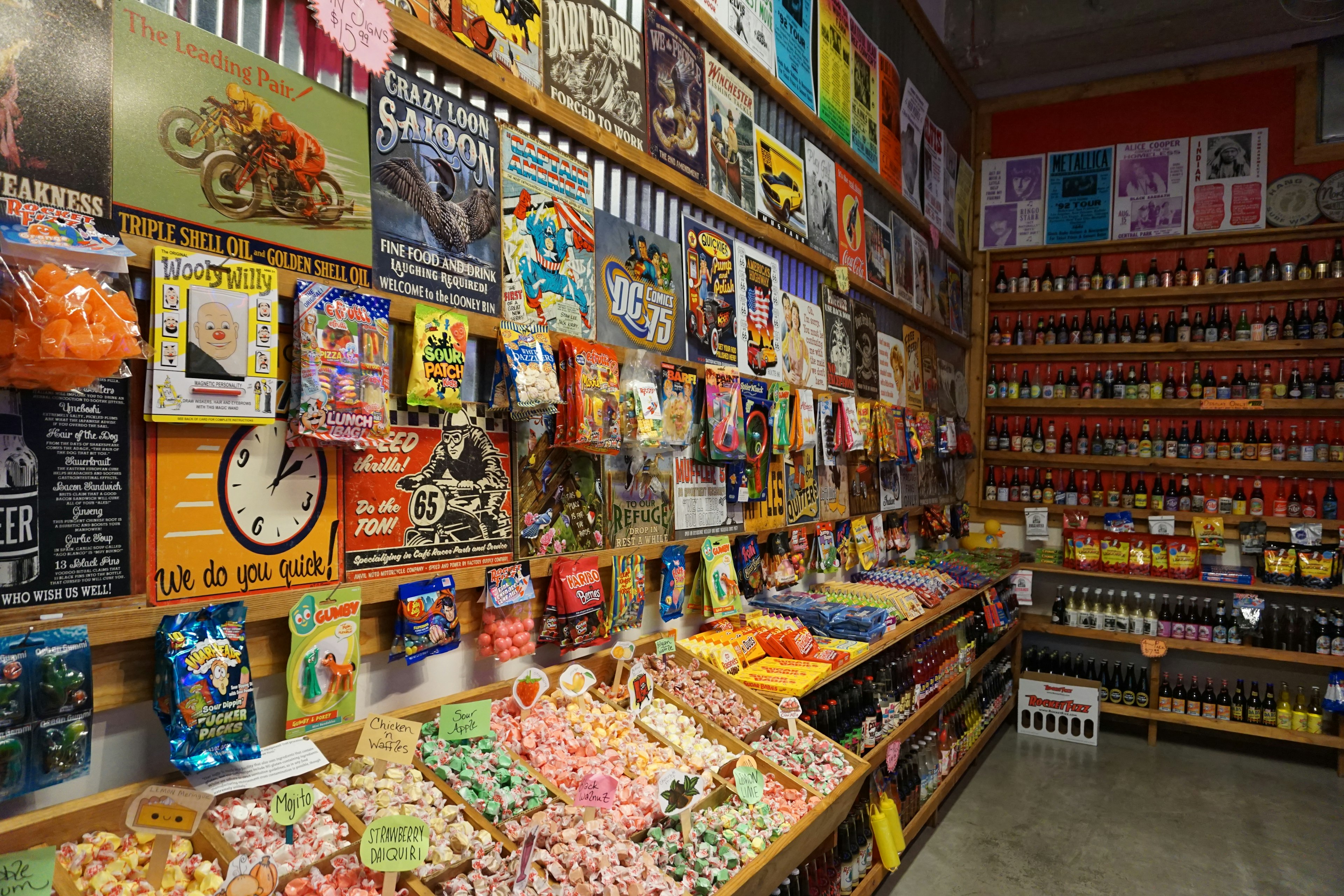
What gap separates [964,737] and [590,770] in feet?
11.7

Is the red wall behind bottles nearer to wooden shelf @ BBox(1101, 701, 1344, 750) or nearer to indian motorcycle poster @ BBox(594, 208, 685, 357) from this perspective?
wooden shelf @ BBox(1101, 701, 1344, 750)

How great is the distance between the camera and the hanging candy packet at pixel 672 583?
2818 mm

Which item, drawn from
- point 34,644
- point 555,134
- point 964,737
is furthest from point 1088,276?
point 34,644

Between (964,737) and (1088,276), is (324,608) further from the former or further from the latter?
(1088,276)

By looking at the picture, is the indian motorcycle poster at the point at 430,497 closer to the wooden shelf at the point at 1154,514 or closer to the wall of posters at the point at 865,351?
the wall of posters at the point at 865,351

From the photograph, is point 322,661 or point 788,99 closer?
point 322,661

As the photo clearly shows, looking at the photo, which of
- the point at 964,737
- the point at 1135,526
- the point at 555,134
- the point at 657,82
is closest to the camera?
the point at 555,134

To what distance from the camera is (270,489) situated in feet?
5.26

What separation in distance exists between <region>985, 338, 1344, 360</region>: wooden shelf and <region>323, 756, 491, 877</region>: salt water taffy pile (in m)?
6.33

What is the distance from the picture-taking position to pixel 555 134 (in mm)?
2420

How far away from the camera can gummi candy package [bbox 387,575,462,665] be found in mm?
1842

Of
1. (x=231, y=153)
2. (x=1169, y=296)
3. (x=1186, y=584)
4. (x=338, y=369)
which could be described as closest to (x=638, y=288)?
(x=338, y=369)

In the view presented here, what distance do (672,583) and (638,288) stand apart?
1.05 meters

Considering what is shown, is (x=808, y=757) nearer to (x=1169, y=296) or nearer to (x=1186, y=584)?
(x=1186, y=584)
